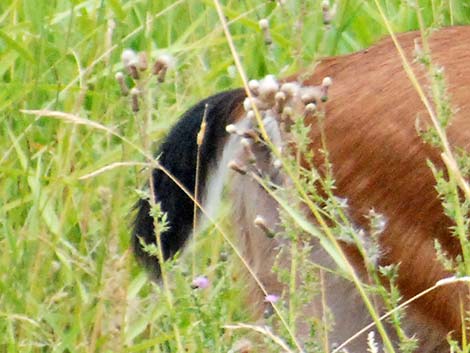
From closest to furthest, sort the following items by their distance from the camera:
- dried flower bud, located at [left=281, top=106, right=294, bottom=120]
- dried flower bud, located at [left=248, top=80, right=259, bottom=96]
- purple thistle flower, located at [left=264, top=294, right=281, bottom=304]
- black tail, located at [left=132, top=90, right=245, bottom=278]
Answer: dried flower bud, located at [left=281, top=106, right=294, bottom=120]
dried flower bud, located at [left=248, top=80, right=259, bottom=96]
purple thistle flower, located at [left=264, top=294, right=281, bottom=304]
black tail, located at [left=132, top=90, right=245, bottom=278]

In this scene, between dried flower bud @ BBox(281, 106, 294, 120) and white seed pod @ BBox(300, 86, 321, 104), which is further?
white seed pod @ BBox(300, 86, 321, 104)

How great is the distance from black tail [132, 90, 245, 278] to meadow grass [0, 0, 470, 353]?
5 centimetres

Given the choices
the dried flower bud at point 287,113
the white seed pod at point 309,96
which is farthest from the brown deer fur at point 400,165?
the dried flower bud at point 287,113

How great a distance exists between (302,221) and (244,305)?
562 millimetres

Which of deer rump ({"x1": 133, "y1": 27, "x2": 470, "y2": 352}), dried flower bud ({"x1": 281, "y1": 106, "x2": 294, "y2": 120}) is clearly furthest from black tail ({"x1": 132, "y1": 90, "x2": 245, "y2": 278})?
dried flower bud ({"x1": 281, "y1": 106, "x2": 294, "y2": 120})

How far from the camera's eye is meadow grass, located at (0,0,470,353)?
2.39 m

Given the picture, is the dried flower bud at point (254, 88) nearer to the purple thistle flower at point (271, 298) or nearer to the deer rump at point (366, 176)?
the deer rump at point (366, 176)

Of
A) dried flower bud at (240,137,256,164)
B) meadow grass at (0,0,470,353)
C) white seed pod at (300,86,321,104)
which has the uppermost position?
white seed pod at (300,86,321,104)

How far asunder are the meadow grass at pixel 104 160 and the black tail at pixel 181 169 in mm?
53

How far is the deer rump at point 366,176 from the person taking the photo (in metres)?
2.12

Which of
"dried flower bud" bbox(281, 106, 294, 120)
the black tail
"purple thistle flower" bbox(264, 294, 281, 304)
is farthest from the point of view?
the black tail

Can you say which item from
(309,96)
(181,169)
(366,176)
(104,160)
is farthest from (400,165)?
(104,160)

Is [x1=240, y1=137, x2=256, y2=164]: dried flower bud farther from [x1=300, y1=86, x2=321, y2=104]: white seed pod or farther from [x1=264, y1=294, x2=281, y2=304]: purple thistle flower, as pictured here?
[x1=264, y1=294, x2=281, y2=304]: purple thistle flower

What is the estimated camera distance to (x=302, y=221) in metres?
1.97
